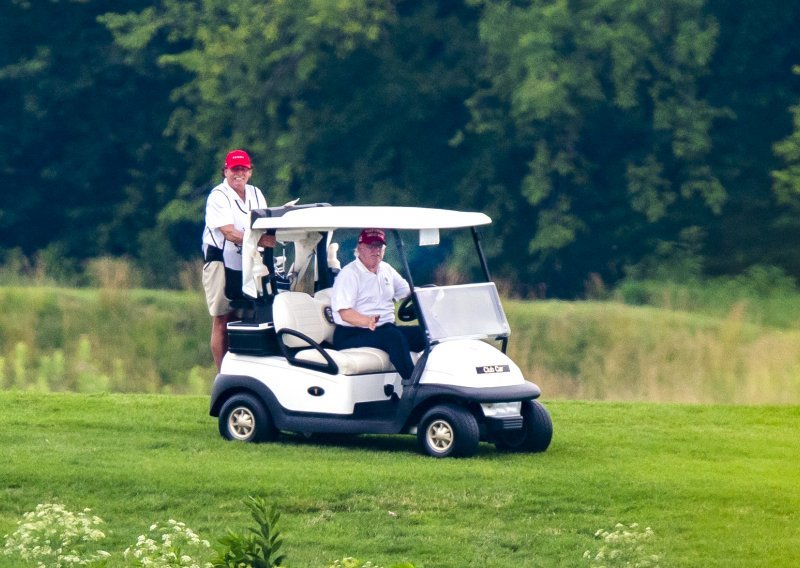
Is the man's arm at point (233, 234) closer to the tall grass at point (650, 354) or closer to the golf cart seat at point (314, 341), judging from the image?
the golf cart seat at point (314, 341)

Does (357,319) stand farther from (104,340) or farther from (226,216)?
(104,340)

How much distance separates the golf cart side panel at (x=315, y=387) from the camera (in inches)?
416

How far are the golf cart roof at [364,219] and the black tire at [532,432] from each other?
1184 mm

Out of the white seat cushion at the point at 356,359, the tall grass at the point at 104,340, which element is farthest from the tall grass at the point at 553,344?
the white seat cushion at the point at 356,359

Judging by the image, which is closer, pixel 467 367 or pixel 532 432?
pixel 467 367

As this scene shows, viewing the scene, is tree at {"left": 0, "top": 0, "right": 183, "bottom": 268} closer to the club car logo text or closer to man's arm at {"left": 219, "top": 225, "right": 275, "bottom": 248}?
man's arm at {"left": 219, "top": 225, "right": 275, "bottom": 248}

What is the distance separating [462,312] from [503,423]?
2.63 feet

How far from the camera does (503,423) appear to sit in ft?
34.1

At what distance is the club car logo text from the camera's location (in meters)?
10.3

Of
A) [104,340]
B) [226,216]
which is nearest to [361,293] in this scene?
[226,216]

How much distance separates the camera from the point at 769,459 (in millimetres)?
10797

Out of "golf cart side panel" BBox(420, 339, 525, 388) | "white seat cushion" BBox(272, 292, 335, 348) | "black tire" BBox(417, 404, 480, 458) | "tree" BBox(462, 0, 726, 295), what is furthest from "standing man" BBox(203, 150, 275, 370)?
"tree" BBox(462, 0, 726, 295)

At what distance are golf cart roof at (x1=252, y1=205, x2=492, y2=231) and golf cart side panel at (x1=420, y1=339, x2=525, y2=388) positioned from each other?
0.74 meters

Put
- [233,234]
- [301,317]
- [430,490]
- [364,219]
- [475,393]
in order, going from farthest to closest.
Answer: [233,234] < [301,317] < [364,219] < [475,393] < [430,490]
